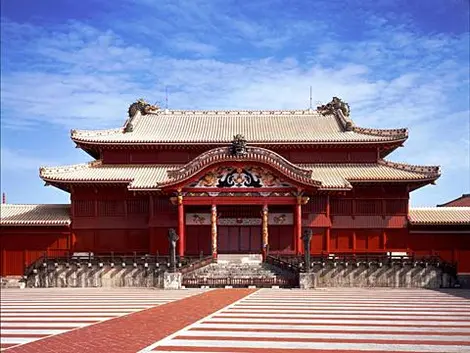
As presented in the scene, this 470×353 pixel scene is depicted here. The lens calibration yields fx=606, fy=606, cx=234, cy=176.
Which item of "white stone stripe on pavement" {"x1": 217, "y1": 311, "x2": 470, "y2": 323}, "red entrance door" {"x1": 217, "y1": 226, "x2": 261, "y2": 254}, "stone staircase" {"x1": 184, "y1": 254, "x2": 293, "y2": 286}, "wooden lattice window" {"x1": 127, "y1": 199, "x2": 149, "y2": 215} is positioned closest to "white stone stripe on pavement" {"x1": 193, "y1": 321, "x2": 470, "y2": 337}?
"white stone stripe on pavement" {"x1": 217, "y1": 311, "x2": 470, "y2": 323}

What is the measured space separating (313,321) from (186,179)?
23.9 meters

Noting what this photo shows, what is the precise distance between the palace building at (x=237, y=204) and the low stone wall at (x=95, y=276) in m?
4.83

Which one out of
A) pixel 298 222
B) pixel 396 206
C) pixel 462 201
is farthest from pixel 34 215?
pixel 462 201

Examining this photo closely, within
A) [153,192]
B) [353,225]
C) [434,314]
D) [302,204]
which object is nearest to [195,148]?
[153,192]

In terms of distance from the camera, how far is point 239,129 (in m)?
49.5

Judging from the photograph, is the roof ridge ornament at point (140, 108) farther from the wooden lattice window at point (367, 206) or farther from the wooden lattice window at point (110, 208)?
the wooden lattice window at point (367, 206)

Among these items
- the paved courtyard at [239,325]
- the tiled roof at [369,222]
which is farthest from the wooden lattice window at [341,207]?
the paved courtyard at [239,325]

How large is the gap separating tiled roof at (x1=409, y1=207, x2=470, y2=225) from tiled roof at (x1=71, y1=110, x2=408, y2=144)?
570 centimetres

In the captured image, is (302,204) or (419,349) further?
(302,204)

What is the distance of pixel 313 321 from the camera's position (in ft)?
55.5

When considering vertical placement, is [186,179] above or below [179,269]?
above

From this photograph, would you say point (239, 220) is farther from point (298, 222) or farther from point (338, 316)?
point (338, 316)

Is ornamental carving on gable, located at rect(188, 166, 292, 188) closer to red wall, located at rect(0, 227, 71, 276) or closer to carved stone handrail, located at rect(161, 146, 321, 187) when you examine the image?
carved stone handrail, located at rect(161, 146, 321, 187)

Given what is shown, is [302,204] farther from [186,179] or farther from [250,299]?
[250,299]
